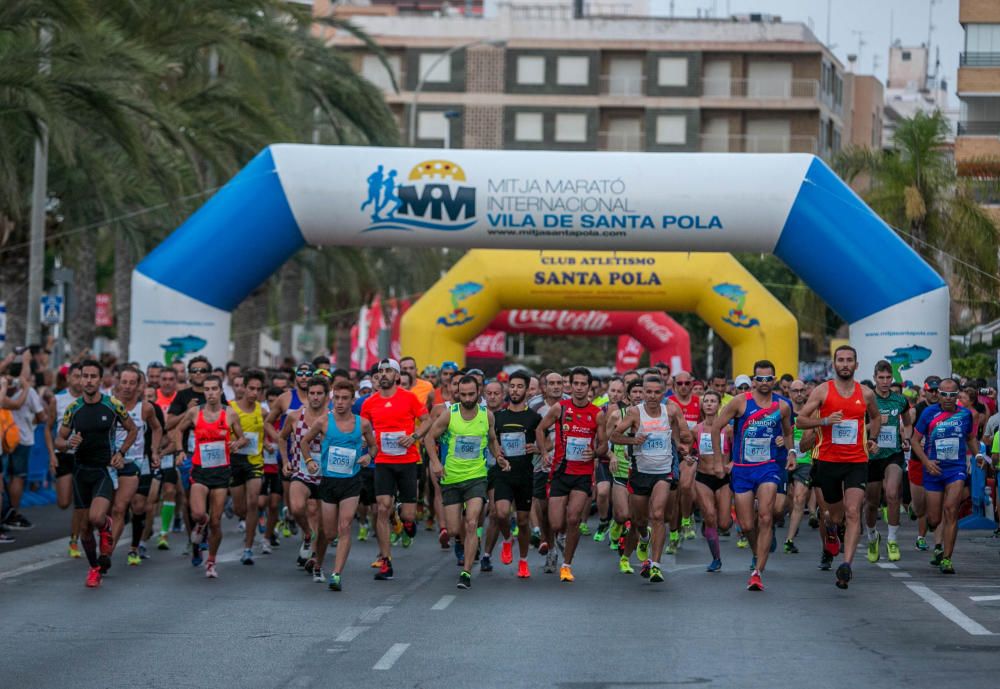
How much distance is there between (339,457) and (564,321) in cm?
2327

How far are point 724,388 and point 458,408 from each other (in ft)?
24.2

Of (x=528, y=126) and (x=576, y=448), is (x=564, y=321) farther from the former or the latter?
(x=528, y=126)

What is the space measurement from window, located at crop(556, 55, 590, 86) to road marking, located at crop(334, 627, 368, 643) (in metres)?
63.2

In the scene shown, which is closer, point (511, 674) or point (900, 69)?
point (511, 674)

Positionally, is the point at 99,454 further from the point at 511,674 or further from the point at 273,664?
the point at 511,674

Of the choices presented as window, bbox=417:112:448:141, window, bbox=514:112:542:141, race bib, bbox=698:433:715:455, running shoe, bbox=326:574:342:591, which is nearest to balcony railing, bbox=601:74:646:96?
window, bbox=514:112:542:141

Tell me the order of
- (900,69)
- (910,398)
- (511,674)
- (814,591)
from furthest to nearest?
1. (900,69)
2. (910,398)
3. (814,591)
4. (511,674)

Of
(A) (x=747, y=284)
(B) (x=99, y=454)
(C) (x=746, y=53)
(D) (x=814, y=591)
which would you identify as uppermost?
(C) (x=746, y=53)

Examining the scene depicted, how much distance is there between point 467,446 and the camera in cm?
1471

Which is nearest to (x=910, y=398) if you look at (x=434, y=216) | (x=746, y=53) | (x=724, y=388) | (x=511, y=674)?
(x=724, y=388)

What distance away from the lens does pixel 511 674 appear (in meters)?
9.77

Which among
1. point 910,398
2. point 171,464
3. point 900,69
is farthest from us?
point 900,69

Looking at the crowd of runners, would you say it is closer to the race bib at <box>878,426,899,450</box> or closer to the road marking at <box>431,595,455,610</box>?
the race bib at <box>878,426,899,450</box>

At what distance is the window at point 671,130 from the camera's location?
73.0 metres
